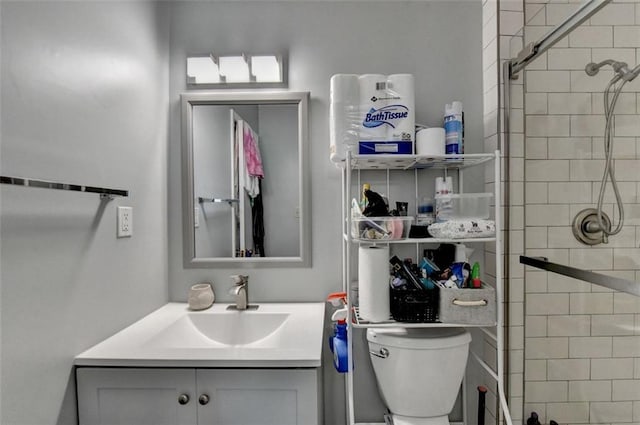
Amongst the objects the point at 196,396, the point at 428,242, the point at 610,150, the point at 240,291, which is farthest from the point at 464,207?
the point at 196,396

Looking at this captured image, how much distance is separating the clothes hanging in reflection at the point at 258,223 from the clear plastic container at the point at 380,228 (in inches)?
20.9

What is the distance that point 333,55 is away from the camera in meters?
1.45

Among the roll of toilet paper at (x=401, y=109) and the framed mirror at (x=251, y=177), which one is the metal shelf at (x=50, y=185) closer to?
the framed mirror at (x=251, y=177)

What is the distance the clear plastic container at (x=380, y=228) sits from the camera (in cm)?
110

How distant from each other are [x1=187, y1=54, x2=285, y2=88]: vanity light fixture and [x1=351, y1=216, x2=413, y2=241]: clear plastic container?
797mm

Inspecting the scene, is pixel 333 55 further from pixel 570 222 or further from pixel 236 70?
pixel 570 222

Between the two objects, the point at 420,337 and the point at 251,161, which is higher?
the point at 251,161

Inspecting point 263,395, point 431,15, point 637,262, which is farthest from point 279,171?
point 637,262

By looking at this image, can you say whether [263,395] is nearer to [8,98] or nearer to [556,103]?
[8,98]

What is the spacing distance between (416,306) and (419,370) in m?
0.25

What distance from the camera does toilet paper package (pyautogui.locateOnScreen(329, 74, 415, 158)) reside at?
119 cm

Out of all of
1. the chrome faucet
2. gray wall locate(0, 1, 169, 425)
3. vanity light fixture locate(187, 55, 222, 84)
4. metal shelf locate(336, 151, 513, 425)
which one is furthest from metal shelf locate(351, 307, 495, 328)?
vanity light fixture locate(187, 55, 222, 84)

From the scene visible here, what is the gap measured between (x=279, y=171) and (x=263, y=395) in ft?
2.97

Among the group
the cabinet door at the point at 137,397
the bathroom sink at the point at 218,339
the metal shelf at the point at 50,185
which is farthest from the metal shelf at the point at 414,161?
the cabinet door at the point at 137,397
